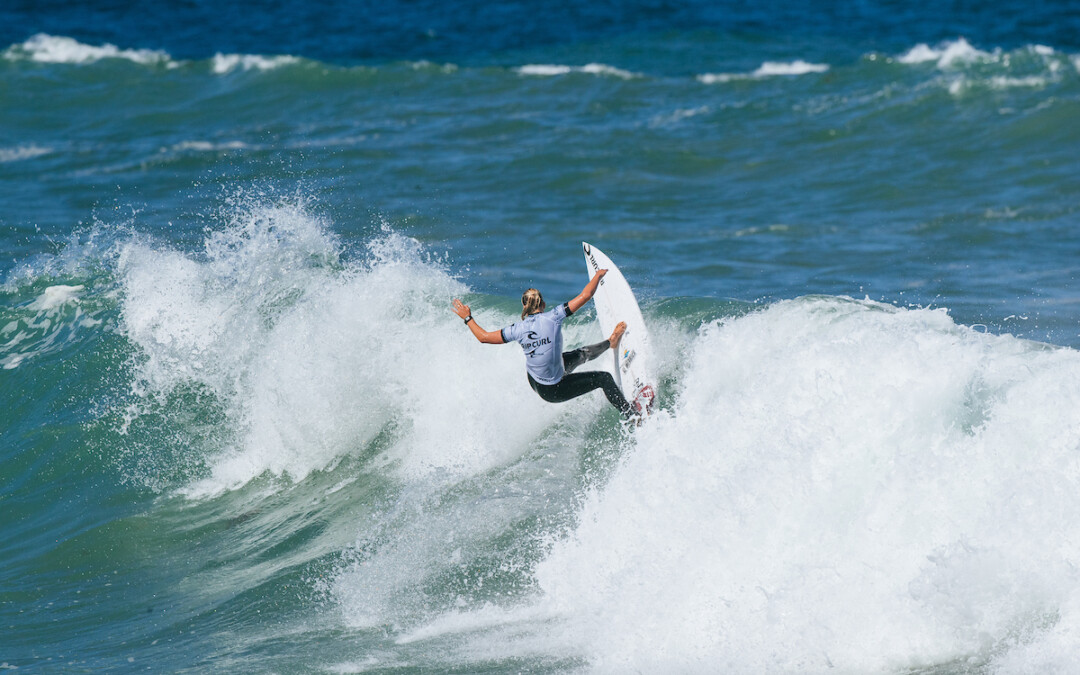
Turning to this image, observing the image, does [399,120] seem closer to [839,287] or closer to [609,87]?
[609,87]

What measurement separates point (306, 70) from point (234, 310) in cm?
1703

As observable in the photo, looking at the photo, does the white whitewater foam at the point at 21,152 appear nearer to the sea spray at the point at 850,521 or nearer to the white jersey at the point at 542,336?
the white jersey at the point at 542,336

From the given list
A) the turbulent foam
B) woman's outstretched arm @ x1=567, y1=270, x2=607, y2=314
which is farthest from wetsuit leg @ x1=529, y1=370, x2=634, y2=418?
the turbulent foam

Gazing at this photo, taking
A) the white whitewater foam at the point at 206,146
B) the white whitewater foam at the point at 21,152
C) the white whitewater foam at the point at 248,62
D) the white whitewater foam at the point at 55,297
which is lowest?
the white whitewater foam at the point at 55,297

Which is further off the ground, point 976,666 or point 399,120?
point 399,120

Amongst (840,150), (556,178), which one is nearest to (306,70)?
(556,178)

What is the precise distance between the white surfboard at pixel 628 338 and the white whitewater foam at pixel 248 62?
20.3m

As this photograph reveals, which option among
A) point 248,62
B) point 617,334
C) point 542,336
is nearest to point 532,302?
point 542,336

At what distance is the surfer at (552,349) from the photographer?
8.30 meters

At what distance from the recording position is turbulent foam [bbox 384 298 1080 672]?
19.8ft

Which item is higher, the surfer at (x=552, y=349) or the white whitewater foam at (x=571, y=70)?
the white whitewater foam at (x=571, y=70)

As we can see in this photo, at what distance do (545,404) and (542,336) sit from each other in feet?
4.86

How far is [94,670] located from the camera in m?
7.02

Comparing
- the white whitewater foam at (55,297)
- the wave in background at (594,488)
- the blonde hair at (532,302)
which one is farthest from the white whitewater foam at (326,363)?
the blonde hair at (532,302)
